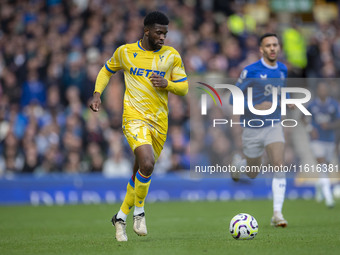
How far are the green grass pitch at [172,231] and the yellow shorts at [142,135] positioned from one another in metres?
1.28

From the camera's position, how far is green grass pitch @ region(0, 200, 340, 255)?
845 centimetres

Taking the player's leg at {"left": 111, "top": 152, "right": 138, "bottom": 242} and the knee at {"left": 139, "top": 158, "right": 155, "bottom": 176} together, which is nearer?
the knee at {"left": 139, "top": 158, "right": 155, "bottom": 176}

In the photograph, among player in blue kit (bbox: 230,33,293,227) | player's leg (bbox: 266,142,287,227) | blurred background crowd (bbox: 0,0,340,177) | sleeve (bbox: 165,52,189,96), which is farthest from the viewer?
blurred background crowd (bbox: 0,0,340,177)

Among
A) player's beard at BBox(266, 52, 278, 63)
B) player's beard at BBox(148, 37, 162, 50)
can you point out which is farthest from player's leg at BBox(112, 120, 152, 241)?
player's beard at BBox(266, 52, 278, 63)

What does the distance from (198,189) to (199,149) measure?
110cm

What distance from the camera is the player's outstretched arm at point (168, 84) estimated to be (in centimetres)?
896

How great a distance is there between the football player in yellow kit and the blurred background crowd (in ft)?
31.7

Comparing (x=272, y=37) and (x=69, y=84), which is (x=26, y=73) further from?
(x=272, y=37)

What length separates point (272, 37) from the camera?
11719 millimetres

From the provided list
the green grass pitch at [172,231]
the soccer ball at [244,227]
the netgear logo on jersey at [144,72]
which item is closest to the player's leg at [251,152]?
the green grass pitch at [172,231]

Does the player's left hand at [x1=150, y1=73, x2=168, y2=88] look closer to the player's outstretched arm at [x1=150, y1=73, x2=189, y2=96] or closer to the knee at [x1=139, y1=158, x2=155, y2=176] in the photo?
the player's outstretched arm at [x1=150, y1=73, x2=189, y2=96]

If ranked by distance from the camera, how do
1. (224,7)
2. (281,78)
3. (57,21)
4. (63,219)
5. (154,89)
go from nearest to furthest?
(154,89) < (281,78) < (63,219) < (57,21) < (224,7)

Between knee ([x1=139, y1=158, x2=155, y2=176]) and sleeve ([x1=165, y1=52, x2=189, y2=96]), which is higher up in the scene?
sleeve ([x1=165, y1=52, x2=189, y2=96])

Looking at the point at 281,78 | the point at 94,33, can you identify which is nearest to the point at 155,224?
the point at 281,78
